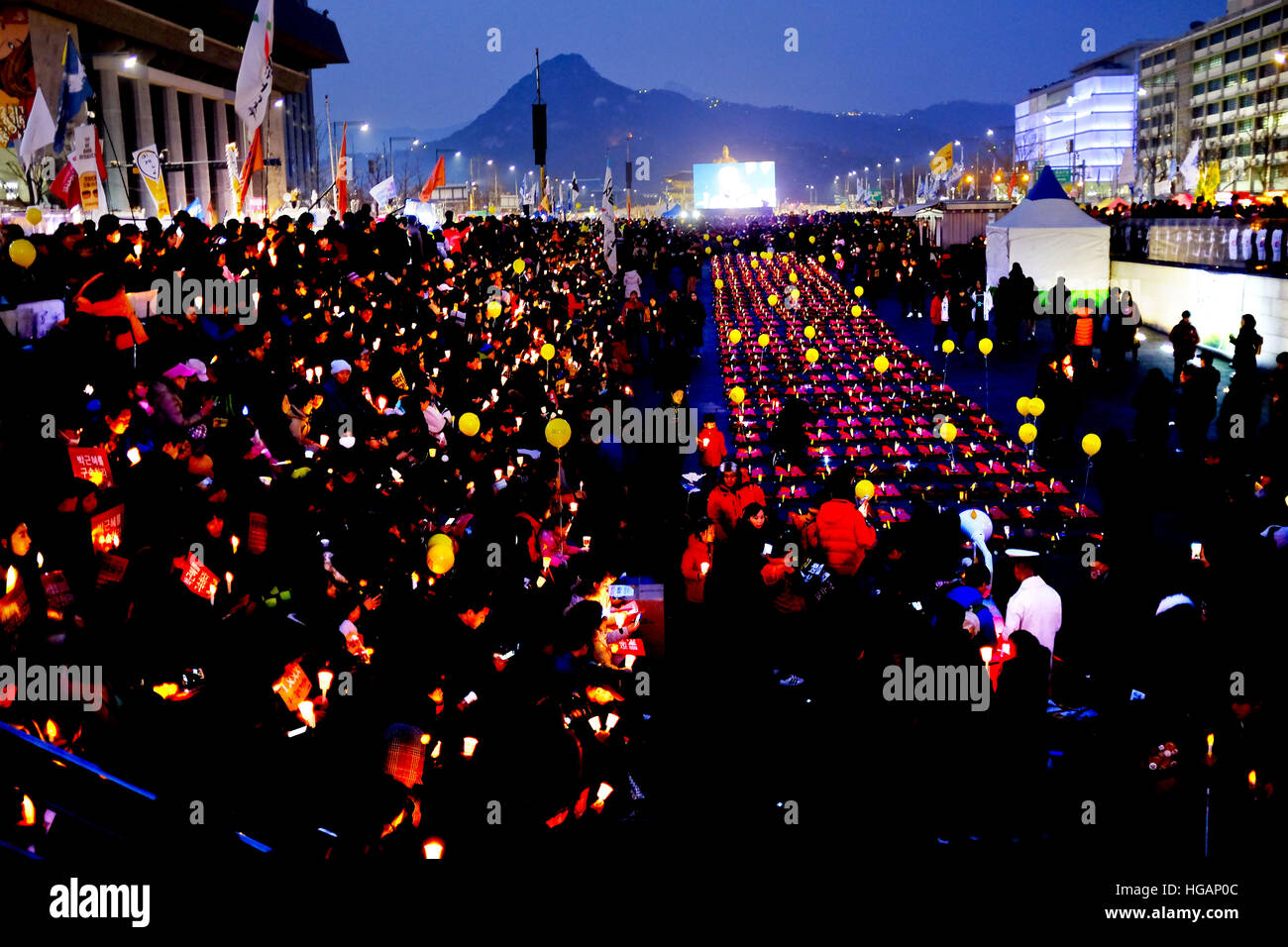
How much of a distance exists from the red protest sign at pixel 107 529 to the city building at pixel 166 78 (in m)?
20.0

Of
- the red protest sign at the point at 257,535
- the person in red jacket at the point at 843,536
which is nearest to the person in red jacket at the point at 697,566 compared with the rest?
the person in red jacket at the point at 843,536

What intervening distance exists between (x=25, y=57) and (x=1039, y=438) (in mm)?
29762

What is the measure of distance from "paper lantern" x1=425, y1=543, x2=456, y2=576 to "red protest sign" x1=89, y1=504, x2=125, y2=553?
1668 mm

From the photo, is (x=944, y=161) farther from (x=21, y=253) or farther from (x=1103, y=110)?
(x=1103, y=110)

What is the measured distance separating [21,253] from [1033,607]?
22.7 feet

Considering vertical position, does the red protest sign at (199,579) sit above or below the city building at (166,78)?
below

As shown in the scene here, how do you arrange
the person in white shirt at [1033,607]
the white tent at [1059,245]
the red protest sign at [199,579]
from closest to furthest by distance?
1. the red protest sign at [199,579]
2. the person in white shirt at [1033,607]
3. the white tent at [1059,245]

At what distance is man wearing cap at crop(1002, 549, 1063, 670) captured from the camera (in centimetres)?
660

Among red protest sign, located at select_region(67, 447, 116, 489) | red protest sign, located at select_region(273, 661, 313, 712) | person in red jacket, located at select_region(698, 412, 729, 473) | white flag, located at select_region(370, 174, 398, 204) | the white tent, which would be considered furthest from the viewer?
the white tent

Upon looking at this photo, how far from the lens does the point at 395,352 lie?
11.0m

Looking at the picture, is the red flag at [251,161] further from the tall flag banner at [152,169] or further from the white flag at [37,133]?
the white flag at [37,133]

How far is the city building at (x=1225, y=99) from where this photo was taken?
261 ft

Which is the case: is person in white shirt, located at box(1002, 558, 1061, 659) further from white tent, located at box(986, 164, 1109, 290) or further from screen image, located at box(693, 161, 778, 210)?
screen image, located at box(693, 161, 778, 210)

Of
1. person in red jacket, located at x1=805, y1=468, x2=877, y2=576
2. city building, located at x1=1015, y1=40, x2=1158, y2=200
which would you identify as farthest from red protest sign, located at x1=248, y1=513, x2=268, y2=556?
city building, located at x1=1015, y1=40, x2=1158, y2=200
